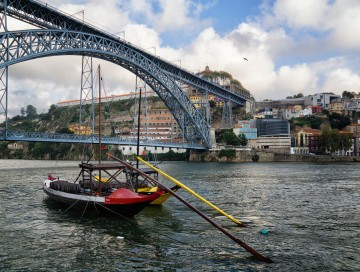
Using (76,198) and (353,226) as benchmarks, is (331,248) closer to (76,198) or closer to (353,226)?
(353,226)

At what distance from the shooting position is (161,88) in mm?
70688

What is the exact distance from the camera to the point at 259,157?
270 ft

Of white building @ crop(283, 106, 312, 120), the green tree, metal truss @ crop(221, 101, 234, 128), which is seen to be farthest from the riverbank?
the green tree

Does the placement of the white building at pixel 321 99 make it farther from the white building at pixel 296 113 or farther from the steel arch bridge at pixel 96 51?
the steel arch bridge at pixel 96 51

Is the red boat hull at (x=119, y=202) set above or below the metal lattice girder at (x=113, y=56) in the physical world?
below

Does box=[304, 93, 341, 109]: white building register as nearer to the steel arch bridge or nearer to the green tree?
the steel arch bridge

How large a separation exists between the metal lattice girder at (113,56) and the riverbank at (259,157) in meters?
3.26

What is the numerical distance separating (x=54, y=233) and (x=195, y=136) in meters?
71.1

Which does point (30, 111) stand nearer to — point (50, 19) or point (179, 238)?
point (50, 19)

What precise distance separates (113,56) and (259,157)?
42.4m

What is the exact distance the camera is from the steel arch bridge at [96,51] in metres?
39.5

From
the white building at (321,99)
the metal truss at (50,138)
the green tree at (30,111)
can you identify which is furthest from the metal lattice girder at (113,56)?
the green tree at (30,111)

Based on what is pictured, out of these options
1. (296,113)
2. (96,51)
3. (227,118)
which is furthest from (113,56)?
(296,113)

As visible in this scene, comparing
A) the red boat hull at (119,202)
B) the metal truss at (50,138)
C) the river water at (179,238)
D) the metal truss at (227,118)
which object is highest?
the metal truss at (227,118)
